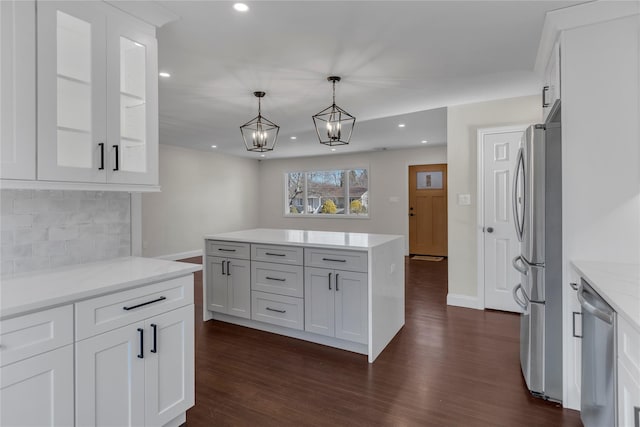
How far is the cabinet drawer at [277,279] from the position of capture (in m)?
2.95

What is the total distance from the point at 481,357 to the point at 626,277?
139 cm

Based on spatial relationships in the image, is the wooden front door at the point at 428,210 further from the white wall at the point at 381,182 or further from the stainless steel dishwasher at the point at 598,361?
the stainless steel dishwasher at the point at 598,361

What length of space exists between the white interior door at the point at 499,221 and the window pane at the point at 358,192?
4.17 meters

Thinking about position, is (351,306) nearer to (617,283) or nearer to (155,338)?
(155,338)

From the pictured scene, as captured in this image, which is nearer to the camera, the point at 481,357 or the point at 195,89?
the point at 481,357

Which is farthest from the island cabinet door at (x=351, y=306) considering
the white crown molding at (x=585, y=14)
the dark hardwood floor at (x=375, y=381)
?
the white crown molding at (x=585, y=14)

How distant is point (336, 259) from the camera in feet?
9.06

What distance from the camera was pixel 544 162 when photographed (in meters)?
2.09

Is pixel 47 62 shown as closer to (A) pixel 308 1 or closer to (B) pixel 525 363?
(A) pixel 308 1

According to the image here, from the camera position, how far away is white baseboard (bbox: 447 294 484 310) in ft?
12.8

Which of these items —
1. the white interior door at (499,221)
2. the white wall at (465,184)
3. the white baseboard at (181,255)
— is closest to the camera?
the white interior door at (499,221)

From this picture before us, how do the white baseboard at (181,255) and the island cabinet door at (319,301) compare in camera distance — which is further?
the white baseboard at (181,255)

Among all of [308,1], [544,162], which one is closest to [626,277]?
[544,162]

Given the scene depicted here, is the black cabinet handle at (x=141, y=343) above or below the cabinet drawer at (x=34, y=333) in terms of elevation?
below
